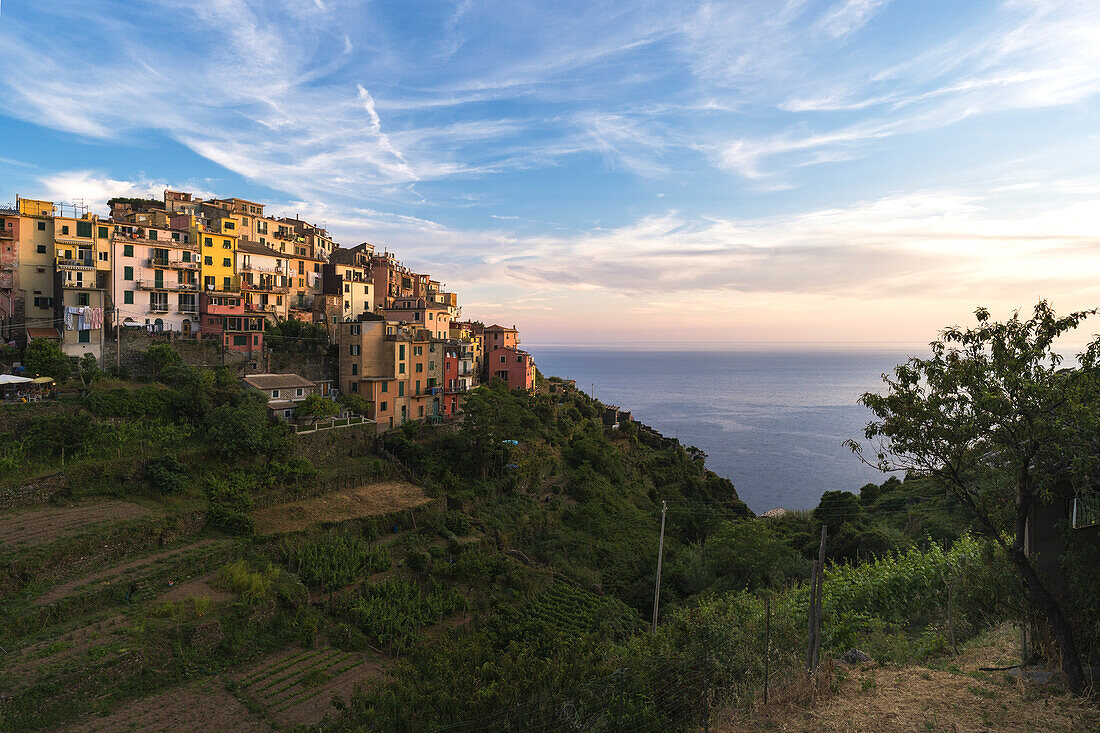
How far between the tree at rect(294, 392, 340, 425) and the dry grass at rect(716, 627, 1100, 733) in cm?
2521

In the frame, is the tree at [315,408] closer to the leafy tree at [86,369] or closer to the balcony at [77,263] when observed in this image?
the leafy tree at [86,369]

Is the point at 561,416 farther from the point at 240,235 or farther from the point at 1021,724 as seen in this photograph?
the point at 1021,724

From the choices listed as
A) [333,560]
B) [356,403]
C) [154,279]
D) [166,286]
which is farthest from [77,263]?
[333,560]

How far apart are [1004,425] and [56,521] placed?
997 inches

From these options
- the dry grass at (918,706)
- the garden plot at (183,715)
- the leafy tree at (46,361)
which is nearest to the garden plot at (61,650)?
the garden plot at (183,715)

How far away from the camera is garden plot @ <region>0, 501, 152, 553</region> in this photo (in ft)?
54.0

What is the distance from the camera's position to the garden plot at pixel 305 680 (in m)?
13.4

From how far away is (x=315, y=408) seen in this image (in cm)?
2789

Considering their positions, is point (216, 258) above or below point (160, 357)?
above

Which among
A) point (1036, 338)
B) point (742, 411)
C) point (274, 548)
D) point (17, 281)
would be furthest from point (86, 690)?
point (742, 411)

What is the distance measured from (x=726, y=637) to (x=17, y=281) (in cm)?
3968

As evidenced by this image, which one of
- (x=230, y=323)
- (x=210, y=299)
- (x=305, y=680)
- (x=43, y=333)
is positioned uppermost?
(x=210, y=299)

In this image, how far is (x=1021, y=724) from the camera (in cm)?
694

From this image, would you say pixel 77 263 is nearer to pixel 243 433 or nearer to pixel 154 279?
pixel 154 279
